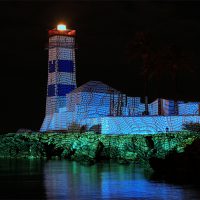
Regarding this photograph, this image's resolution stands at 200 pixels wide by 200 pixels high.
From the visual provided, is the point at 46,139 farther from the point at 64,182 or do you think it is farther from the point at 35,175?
the point at 64,182

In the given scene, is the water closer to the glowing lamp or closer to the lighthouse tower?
the lighthouse tower

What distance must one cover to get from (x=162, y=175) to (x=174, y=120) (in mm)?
20423

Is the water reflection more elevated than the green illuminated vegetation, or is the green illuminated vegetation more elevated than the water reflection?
the green illuminated vegetation

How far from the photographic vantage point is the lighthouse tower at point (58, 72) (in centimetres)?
7362

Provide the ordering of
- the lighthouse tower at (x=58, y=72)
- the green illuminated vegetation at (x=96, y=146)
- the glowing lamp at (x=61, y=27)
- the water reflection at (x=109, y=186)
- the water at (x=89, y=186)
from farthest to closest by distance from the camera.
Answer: the glowing lamp at (x=61, y=27)
the lighthouse tower at (x=58, y=72)
the green illuminated vegetation at (x=96, y=146)
the water at (x=89, y=186)
the water reflection at (x=109, y=186)

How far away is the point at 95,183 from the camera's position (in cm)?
3117

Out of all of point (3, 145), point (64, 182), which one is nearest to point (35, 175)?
point (64, 182)

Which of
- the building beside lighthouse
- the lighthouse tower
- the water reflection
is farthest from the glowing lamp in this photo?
the water reflection

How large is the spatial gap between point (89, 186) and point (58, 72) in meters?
45.3

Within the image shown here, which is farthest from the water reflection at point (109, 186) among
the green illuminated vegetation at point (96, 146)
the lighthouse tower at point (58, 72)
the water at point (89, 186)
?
the lighthouse tower at point (58, 72)

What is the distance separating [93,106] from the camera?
219 feet

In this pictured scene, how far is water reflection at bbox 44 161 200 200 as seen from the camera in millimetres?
25769

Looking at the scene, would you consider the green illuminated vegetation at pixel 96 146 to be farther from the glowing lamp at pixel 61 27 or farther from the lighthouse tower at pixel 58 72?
the glowing lamp at pixel 61 27

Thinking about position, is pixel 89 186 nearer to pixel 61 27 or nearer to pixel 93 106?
pixel 93 106
